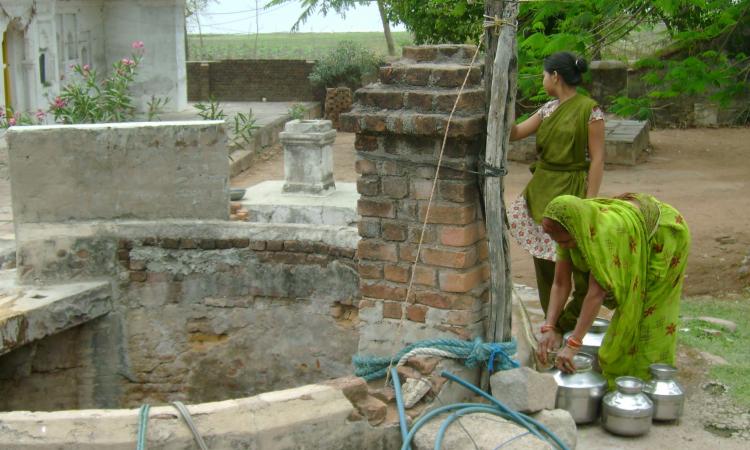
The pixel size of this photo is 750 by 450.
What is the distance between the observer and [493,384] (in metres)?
4.04

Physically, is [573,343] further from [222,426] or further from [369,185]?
[222,426]

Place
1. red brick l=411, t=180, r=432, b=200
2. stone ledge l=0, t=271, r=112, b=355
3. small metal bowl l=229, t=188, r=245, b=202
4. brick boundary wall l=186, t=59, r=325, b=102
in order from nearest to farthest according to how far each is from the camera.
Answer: red brick l=411, t=180, r=432, b=200 < stone ledge l=0, t=271, r=112, b=355 < small metal bowl l=229, t=188, r=245, b=202 < brick boundary wall l=186, t=59, r=325, b=102

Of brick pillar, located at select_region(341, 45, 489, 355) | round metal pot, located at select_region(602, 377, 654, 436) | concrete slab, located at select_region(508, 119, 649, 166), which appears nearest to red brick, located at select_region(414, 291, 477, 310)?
brick pillar, located at select_region(341, 45, 489, 355)

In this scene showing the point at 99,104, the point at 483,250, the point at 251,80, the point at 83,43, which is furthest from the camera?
the point at 251,80

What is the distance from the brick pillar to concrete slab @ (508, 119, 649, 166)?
10291 mm

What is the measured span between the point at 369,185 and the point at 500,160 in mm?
602

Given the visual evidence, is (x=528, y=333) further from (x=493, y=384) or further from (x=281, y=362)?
(x=281, y=362)

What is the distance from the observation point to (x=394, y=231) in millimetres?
4227

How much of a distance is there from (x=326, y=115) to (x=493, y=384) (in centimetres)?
1782

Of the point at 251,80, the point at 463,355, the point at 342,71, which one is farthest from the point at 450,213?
the point at 251,80

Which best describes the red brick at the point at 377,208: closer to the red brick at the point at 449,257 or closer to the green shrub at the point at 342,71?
the red brick at the point at 449,257

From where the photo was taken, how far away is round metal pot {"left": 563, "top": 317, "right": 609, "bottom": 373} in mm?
4895

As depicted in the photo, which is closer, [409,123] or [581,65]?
[409,123]

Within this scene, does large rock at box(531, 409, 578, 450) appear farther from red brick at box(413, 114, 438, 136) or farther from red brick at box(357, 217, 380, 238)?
red brick at box(413, 114, 438, 136)
